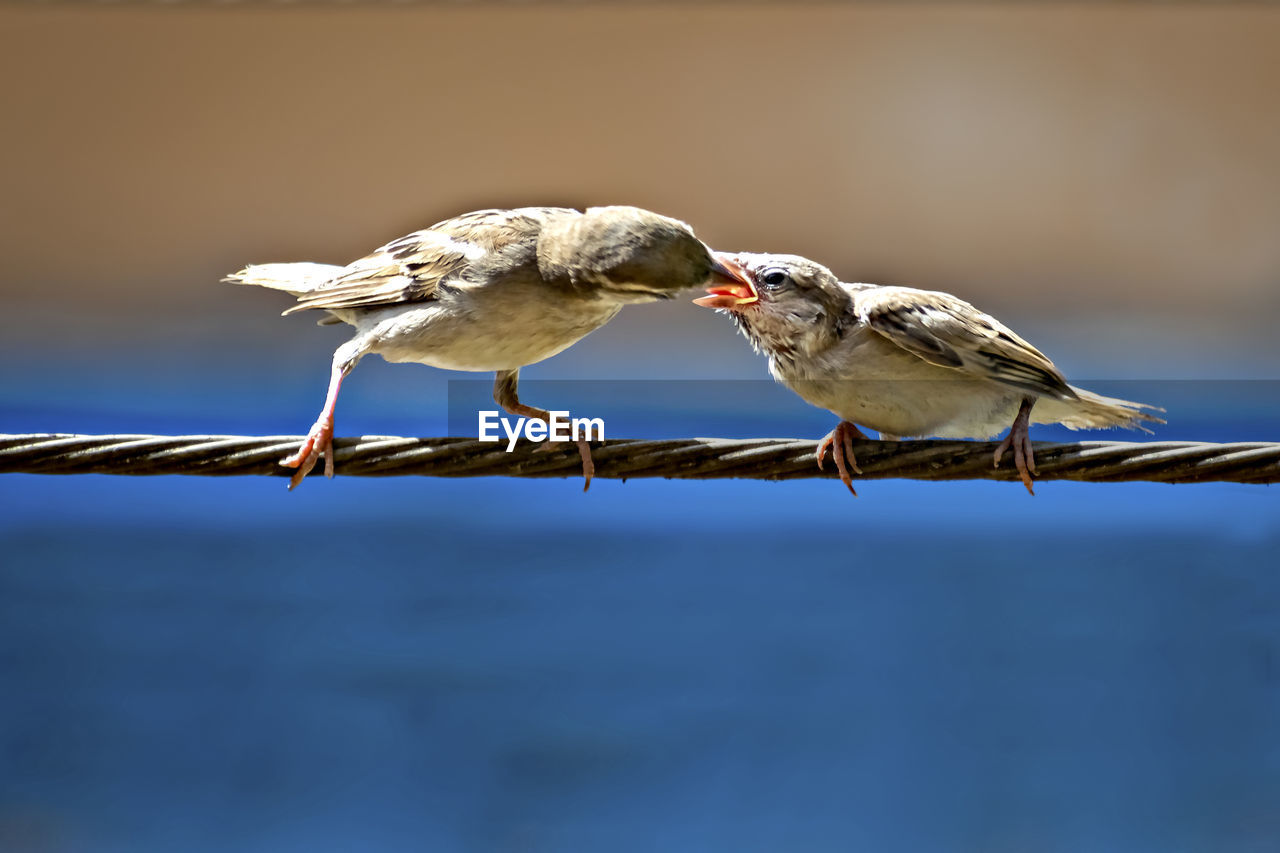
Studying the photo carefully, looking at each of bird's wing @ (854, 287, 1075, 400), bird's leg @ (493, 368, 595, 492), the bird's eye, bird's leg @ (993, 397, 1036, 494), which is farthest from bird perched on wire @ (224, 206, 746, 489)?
bird's leg @ (993, 397, 1036, 494)

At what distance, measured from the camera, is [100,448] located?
2713 millimetres

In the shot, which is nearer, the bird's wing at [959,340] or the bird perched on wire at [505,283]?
the bird perched on wire at [505,283]

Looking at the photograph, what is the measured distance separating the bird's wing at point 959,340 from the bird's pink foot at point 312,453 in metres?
1.55

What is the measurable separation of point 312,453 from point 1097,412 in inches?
91.4

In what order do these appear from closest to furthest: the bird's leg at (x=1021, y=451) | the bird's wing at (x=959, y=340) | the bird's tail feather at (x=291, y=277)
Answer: the bird's leg at (x=1021, y=451) < the bird's wing at (x=959, y=340) < the bird's tail feather at (x=291, y=277)

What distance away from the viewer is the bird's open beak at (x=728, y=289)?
3.27 meters

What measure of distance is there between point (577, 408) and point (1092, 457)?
345 centimetres

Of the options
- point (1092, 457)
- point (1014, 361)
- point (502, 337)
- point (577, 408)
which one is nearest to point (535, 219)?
point (502, 337)

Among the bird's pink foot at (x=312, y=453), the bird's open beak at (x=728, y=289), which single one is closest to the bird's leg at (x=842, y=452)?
the bird's open beak at (x=728, y=289)

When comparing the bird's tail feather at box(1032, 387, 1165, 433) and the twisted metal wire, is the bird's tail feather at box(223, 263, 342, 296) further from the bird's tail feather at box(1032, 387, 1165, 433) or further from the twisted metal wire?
the bird's tail feather at box(1032, 387, 1165, 433)

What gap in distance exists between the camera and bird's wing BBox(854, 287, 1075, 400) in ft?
10.7

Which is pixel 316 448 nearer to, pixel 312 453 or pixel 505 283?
pixel 312 453

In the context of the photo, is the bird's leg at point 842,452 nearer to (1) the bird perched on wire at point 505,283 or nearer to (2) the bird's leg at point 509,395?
(1) the bird perched on wire at point 505,283

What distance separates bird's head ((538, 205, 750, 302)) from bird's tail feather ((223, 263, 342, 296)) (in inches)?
31.3
